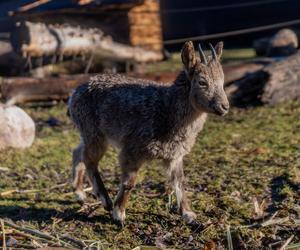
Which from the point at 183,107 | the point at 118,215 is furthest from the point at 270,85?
the point at 118,215

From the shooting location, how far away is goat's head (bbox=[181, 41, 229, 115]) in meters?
5.33

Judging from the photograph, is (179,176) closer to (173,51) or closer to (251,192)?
Answer: (251,192)

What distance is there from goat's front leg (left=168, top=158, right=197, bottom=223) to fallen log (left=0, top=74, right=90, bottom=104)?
5.81 m

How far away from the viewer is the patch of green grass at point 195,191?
5.35 m

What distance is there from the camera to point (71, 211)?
6020 mm

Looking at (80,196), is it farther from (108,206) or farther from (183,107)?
(183,107)

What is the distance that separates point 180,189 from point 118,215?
64 centimetres

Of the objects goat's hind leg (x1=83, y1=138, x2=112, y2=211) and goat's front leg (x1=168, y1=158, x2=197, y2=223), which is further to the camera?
goat's hind leg (x1=83, y1=138, x2=112, y2=211)

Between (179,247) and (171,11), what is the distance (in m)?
13.4

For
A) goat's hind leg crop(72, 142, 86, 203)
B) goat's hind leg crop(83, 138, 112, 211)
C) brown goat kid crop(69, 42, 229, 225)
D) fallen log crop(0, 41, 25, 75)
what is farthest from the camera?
fallen log crop(0, 41, 25, 75)

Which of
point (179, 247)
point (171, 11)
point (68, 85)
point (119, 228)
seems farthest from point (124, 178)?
point (171, 11)

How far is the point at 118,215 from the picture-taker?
5.66 m

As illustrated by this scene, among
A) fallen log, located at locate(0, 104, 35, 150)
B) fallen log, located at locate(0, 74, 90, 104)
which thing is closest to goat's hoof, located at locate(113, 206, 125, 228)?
fallen log, located at locate(0, 104, 35, 150)

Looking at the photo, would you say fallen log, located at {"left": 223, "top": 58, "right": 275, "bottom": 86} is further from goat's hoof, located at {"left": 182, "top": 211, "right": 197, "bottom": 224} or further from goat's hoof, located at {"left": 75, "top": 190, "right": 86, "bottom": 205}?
goat's hoof, located at {"left": 182, "top": 211, "right": 197, "bottom": 224}
